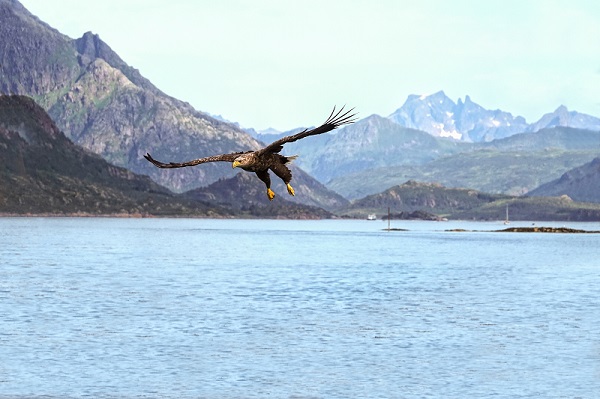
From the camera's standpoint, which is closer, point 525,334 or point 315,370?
point 315,370

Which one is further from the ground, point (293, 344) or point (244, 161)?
point (244, 161)

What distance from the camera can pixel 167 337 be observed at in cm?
11281

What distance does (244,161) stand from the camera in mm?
27312

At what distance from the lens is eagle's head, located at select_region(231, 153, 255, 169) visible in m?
27.0

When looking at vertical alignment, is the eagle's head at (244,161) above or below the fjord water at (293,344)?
above

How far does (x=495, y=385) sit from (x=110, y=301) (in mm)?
89386

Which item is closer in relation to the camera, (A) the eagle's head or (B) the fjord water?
(A) the eagle's head

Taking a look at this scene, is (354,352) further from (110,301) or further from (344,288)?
(344,288)

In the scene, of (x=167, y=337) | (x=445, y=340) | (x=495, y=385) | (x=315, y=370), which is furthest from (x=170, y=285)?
(x=495, y=385)

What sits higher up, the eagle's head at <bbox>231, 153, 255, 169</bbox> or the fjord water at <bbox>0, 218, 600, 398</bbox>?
the eagle's head at <bbox>231, 153, 255, 169</bbox>

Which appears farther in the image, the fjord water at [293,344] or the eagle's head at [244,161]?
the fjord water at [293,344]

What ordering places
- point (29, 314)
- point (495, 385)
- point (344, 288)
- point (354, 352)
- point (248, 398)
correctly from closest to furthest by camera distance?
1. point (248, 398)
2. point (495, 385)
3. point (354, 352)
4. point (29, 314)
5. point (344, 288)

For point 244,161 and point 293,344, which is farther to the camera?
point 293,344

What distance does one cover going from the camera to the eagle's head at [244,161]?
27.0 metres
